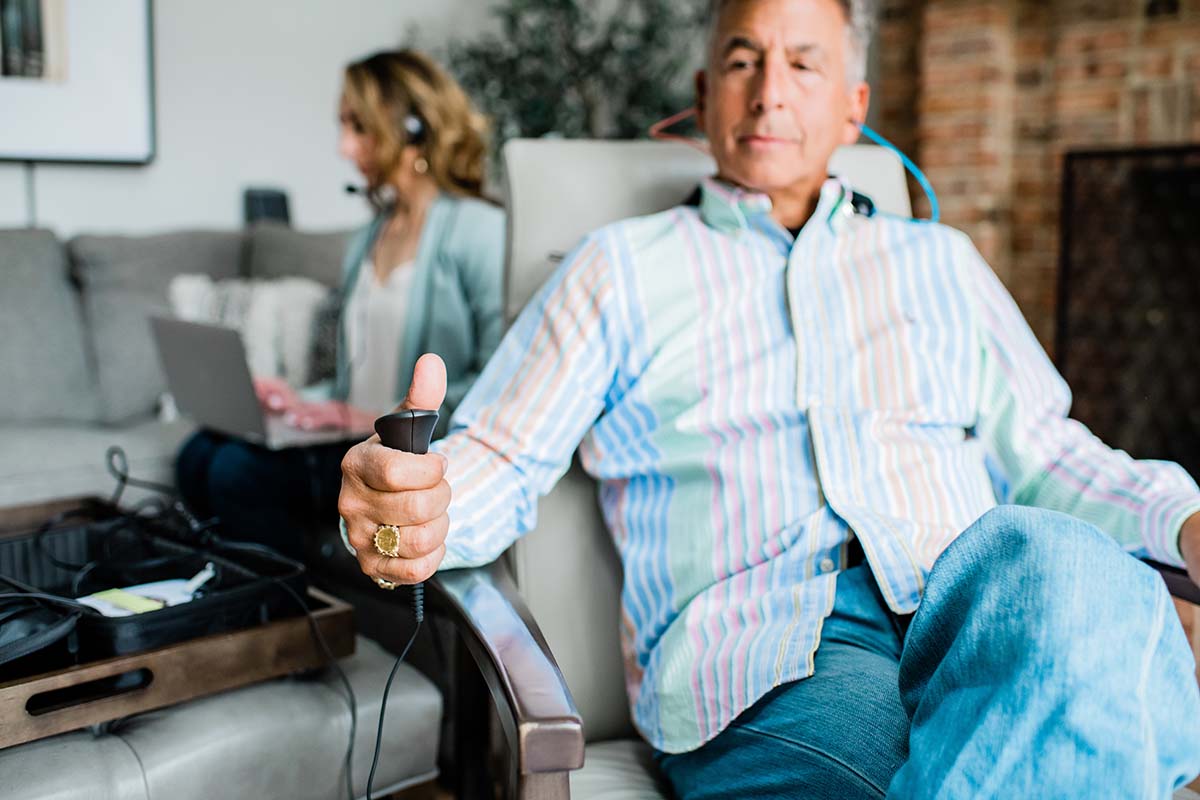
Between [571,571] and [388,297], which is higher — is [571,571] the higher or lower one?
the lower one

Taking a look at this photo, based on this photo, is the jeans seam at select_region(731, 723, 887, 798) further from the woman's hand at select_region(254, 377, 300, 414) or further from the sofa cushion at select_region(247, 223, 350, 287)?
the sofa cushion at select_region(247, 223, 350, 287)

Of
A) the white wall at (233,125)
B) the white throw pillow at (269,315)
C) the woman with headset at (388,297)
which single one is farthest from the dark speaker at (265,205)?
the woman with headset at (388,297)

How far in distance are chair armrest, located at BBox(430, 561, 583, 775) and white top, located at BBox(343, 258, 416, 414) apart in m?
1.03

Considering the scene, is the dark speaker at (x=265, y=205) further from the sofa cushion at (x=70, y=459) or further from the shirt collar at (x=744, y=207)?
the shirt collar at (x=744, y=207)

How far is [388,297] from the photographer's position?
6.68ft

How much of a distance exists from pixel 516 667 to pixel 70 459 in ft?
5.70

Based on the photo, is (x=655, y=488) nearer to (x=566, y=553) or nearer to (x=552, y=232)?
(x=566, y=553)

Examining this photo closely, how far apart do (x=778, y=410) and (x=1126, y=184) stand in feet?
6.85

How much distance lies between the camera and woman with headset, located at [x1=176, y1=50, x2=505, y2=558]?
1913 mm

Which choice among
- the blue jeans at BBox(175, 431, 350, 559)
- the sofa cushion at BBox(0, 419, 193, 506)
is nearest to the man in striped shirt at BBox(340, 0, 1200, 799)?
the blue jeans at BBox(175, 431, 350, 559)

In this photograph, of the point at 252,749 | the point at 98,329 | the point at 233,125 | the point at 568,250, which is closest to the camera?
the point at 252,749

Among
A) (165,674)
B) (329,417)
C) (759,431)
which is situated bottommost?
(165,674)

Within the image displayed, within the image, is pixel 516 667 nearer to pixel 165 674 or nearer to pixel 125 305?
pixel 165 674

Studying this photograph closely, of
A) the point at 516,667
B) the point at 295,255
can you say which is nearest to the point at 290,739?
the point at 516,667
